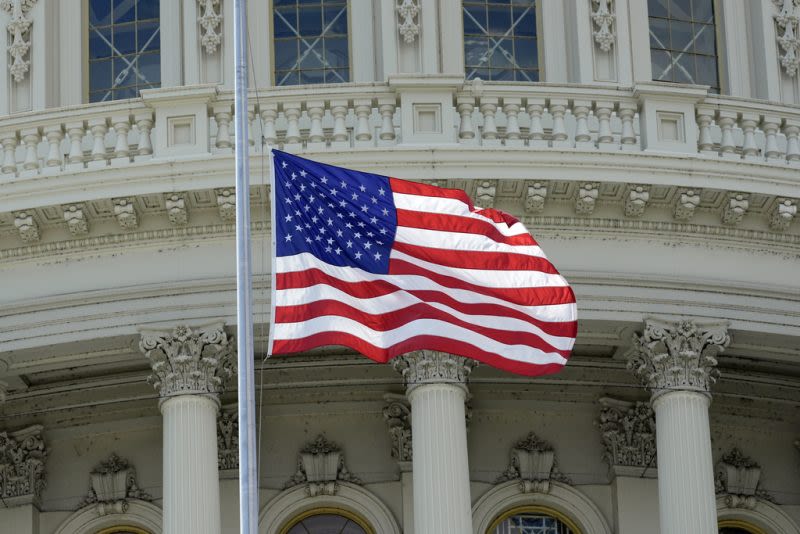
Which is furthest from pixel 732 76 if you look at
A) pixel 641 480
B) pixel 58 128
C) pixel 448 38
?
pixel 58 128

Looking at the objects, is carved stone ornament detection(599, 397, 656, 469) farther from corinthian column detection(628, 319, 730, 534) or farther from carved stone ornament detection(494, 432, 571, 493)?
corinthian column detection(628, 319, 730, 534)

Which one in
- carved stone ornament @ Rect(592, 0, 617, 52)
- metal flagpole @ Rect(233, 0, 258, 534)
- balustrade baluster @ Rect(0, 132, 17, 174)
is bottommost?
metal flagpole @ Rect(233, 0, 258, 534)

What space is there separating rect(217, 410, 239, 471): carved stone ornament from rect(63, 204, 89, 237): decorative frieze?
302 centimetres

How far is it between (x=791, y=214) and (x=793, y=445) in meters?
3.97

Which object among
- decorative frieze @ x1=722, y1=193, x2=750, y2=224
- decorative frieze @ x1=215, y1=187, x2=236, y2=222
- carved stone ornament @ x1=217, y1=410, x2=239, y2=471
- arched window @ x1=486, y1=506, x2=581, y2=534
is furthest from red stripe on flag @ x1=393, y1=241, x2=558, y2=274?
arched window @ x1=486, y1=506, x2=581, y2=534

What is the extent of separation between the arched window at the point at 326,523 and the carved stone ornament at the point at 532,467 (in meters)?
1.87

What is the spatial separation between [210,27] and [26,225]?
18.2 ft

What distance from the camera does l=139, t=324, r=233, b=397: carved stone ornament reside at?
31.9m

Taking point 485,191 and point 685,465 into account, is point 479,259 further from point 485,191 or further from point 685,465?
point 685,465

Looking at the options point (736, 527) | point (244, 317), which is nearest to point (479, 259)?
point (244, 317)

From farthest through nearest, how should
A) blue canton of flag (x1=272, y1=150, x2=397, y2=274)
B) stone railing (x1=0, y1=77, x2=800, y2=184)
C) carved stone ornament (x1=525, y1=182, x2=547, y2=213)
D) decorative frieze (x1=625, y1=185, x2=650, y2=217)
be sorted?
stone railing (x1=0, y1=77, x2=800, y2=184), decorative frieze (x1=625, y1=185, x2=650, y2=217), carved stone ornament (x1=525, y1=182, x2=547, y2=213), blue canton of flag (x1=272, y1=150, x2=397, y2=274)

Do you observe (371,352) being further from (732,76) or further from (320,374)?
(732,76)

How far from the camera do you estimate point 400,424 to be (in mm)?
34469

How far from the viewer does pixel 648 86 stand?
3347 centimetres
